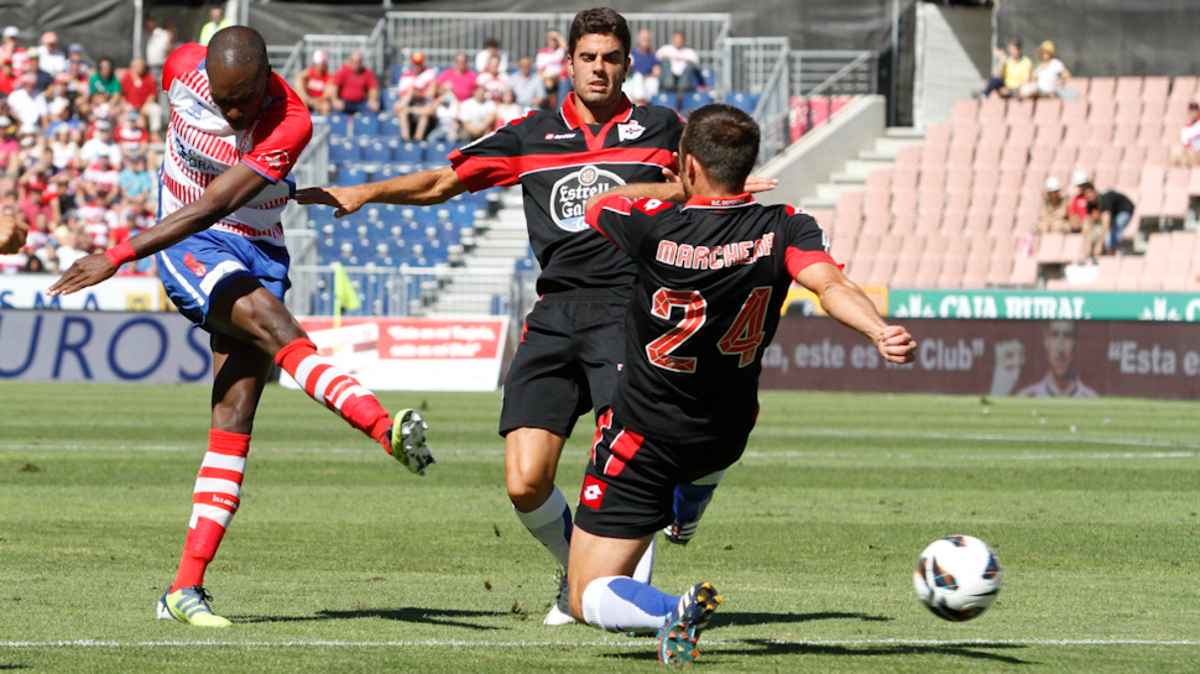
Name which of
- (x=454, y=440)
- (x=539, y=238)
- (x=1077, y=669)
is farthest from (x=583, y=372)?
(x=454, y=440)

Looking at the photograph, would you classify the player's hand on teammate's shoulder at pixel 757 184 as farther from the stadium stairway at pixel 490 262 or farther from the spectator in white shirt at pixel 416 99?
the spectator in white shirt at pixel 416 99

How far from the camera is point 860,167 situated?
37.1 metres

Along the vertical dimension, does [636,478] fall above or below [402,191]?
below

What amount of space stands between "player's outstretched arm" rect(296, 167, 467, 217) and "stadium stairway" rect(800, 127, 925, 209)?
2741 cm

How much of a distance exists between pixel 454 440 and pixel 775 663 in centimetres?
1225

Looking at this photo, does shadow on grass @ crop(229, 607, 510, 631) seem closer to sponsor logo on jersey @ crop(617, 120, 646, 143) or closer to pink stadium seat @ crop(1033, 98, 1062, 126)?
sponsor logo on jersey @ crop(617, 120, 646, 143)

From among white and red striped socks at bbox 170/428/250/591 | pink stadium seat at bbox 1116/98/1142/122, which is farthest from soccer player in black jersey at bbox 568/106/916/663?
pink stadium seat at bbox 1116/98/1142/122

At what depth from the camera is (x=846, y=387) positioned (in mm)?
29219

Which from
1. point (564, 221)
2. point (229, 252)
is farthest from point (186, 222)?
point (564, 221)

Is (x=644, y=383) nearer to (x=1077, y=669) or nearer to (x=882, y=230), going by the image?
(x=1077, y=669)

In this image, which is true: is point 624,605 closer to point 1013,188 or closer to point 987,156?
point 1013,188

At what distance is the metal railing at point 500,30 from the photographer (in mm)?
38875

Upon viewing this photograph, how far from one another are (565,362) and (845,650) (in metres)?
1.74

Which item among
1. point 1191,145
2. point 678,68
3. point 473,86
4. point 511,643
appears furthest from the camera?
point 473,86
